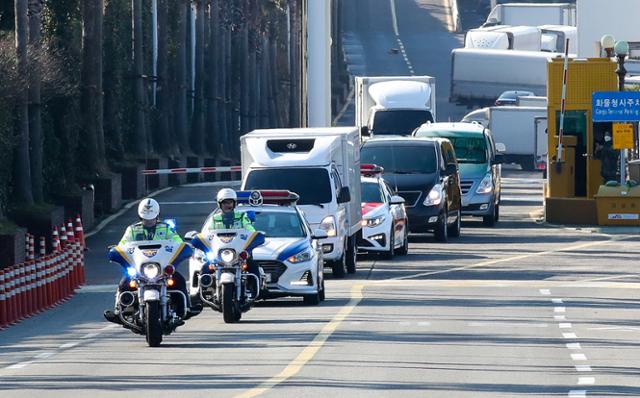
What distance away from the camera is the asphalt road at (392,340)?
55.1 feet

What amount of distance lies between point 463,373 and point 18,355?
5494mm

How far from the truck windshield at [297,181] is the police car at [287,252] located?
3997 mm

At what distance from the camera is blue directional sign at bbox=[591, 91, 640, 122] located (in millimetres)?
43188

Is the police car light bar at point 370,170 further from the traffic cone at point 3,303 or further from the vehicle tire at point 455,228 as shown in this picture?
the traffic cone at point 3,303

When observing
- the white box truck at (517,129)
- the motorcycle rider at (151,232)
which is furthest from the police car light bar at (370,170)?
the white box truck at (517,129)

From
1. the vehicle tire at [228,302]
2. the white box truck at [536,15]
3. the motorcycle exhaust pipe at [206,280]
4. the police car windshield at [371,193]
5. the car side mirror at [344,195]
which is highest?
the white box truck at [536,15]

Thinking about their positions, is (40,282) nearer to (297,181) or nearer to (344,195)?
(297,181)

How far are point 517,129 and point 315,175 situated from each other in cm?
4374

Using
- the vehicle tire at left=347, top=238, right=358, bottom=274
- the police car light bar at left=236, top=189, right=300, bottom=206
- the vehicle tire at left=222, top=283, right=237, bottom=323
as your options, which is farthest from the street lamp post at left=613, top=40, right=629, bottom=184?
the vehicle tire at left=222, top=283, right=237, bottom=323

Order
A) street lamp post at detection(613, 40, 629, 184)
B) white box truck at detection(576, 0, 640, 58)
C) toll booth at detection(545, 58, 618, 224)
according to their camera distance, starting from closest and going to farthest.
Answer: street lamp post at detection(613, 40, 629, 184)
toll booth at detection(545, 58, 618, 224)
white box truck at detection(576, 0, 640, 58)

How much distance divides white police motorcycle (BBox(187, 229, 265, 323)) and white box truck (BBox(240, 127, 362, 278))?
667 cm

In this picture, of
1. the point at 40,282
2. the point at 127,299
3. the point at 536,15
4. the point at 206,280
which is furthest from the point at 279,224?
the point at 536,15

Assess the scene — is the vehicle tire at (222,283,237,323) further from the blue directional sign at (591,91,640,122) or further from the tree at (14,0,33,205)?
the blue directional sign at (591,91,640,122)

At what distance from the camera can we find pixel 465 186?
4362 centimetres
